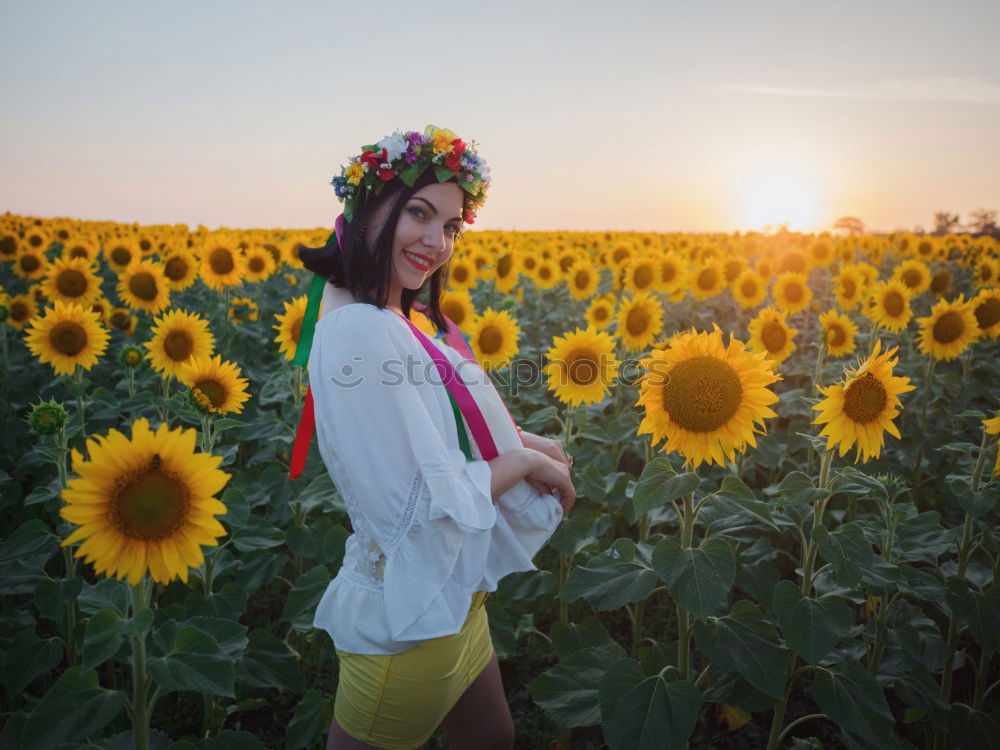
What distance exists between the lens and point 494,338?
4.93 m

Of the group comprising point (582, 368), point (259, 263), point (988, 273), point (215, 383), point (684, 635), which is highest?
point (988, 273)

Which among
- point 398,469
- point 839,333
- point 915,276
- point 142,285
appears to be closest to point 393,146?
point 398,469

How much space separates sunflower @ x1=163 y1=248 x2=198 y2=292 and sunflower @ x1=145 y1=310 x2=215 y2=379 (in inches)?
150

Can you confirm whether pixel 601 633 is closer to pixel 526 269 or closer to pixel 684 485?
pixel 684 485

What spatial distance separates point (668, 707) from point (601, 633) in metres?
0.96

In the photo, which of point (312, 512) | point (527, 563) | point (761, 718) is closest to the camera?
point (527, 563)

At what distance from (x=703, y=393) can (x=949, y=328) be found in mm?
3940

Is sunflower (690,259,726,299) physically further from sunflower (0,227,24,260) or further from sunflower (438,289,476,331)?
sunflower (0,227,24,260)

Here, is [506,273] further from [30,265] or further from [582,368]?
[30,265]

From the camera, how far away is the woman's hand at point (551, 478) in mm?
1983

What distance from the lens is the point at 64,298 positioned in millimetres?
6566

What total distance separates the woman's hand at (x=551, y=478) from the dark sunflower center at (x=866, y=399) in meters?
1.18

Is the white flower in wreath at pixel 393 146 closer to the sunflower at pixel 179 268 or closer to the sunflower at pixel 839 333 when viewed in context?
the sunflower at pixel 839 333

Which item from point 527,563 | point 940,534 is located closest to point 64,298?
point 527,563
